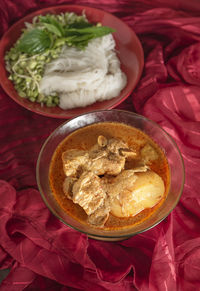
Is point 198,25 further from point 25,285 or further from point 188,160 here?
point 25,285

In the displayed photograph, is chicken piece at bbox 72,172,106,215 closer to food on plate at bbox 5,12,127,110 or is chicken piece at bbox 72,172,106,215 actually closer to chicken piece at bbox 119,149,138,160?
chicken piece at bbox 119,149,138,160

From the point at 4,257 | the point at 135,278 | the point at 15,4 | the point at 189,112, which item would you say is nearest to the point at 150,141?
the point at 189,112

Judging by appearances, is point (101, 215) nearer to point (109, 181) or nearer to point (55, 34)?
point (109, 181)

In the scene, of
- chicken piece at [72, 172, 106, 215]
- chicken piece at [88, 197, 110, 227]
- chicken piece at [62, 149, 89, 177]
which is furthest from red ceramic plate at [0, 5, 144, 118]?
chicken piece at [88, 197, 110, 227]

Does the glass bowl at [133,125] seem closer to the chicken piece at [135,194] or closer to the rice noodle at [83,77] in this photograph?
the chicken piece at [135,194]

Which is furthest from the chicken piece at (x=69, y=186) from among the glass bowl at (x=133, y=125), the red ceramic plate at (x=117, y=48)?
the red ceramic plate at (x=117, y=48)
